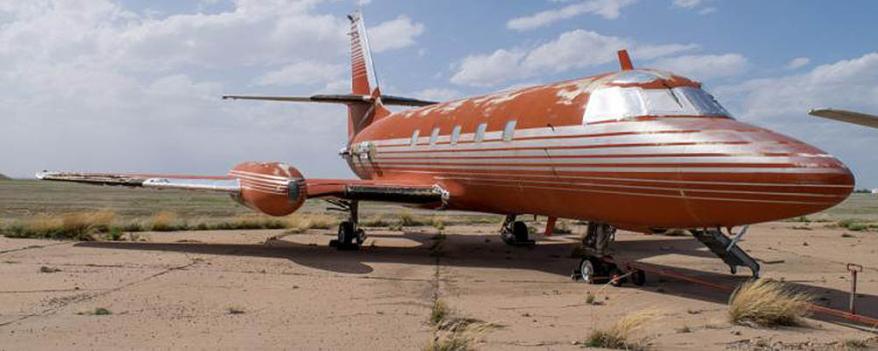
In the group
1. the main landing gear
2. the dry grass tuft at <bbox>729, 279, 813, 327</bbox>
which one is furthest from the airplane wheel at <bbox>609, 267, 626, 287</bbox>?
the dry grass tuft at <bbox>729, 279, 813, 327</bbox>

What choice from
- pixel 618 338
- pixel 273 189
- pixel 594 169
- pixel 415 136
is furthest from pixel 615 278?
pixel 415 136

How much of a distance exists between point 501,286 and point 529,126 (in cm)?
262

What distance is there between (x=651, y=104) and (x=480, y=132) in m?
4.11

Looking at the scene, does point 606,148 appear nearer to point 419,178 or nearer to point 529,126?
point 529,126

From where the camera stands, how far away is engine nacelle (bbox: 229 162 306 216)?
44.5 feet

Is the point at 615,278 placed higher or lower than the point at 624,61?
lower

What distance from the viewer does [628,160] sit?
9.47 m

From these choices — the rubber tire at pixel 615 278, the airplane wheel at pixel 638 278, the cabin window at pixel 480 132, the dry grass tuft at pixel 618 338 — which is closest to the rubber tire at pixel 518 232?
the cabin window at pixel 480 132

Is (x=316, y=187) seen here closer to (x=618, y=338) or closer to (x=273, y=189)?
(x=273, y=189)

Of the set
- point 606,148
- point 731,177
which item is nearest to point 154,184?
point 606,148

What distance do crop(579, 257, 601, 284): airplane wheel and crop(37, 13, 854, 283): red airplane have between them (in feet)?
0.07

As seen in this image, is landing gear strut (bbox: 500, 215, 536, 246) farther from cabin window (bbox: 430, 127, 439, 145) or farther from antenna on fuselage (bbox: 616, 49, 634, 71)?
antenna on fuselage (bbox: 616, 49, 634, 71)

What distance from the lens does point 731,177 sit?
8.23 metres

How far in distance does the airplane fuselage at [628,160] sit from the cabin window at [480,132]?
0.03 meters
